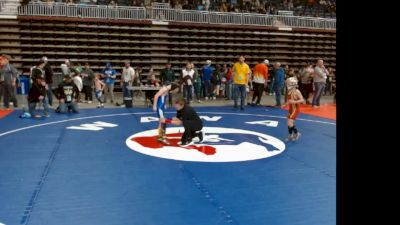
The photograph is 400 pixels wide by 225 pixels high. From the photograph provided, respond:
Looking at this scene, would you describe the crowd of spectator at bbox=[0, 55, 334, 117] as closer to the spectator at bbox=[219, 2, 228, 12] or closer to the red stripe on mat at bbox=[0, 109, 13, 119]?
the red stripe on mat at bbox=[0, 109, 13, 119]

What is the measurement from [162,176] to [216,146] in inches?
82.8

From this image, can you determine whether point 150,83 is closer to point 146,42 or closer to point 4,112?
point 4,112

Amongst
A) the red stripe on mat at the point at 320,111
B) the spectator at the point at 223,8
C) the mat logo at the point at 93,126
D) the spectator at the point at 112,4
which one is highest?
the spectator at the point at 223,8

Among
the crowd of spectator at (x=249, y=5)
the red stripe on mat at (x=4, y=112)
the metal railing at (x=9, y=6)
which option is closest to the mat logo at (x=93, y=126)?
the red stripe on mat at (x=4, y=112)

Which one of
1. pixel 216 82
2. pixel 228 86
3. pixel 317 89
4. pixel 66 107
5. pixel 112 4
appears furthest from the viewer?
pixel 112 4

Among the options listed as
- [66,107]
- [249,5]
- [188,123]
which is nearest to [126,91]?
[66,107]

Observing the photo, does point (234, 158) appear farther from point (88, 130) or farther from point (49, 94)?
point (49, 94)

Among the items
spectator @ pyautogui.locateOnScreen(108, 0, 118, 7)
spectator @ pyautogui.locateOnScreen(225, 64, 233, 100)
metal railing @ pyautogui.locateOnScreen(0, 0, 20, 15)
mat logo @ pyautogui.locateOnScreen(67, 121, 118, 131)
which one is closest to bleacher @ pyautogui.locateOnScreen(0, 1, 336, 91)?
metal railing @ pyautogui.locateOnScreen(0, 0, 20, 15)

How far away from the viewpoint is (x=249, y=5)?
25266 mm

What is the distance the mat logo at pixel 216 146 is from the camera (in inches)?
254

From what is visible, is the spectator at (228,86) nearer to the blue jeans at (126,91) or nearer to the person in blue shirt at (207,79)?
the person in blue shirt at (207,79)

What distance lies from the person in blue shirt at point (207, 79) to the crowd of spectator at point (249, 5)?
21.1ft

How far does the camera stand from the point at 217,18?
22281 mm

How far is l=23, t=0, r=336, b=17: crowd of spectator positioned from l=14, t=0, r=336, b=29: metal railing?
0.64 m
